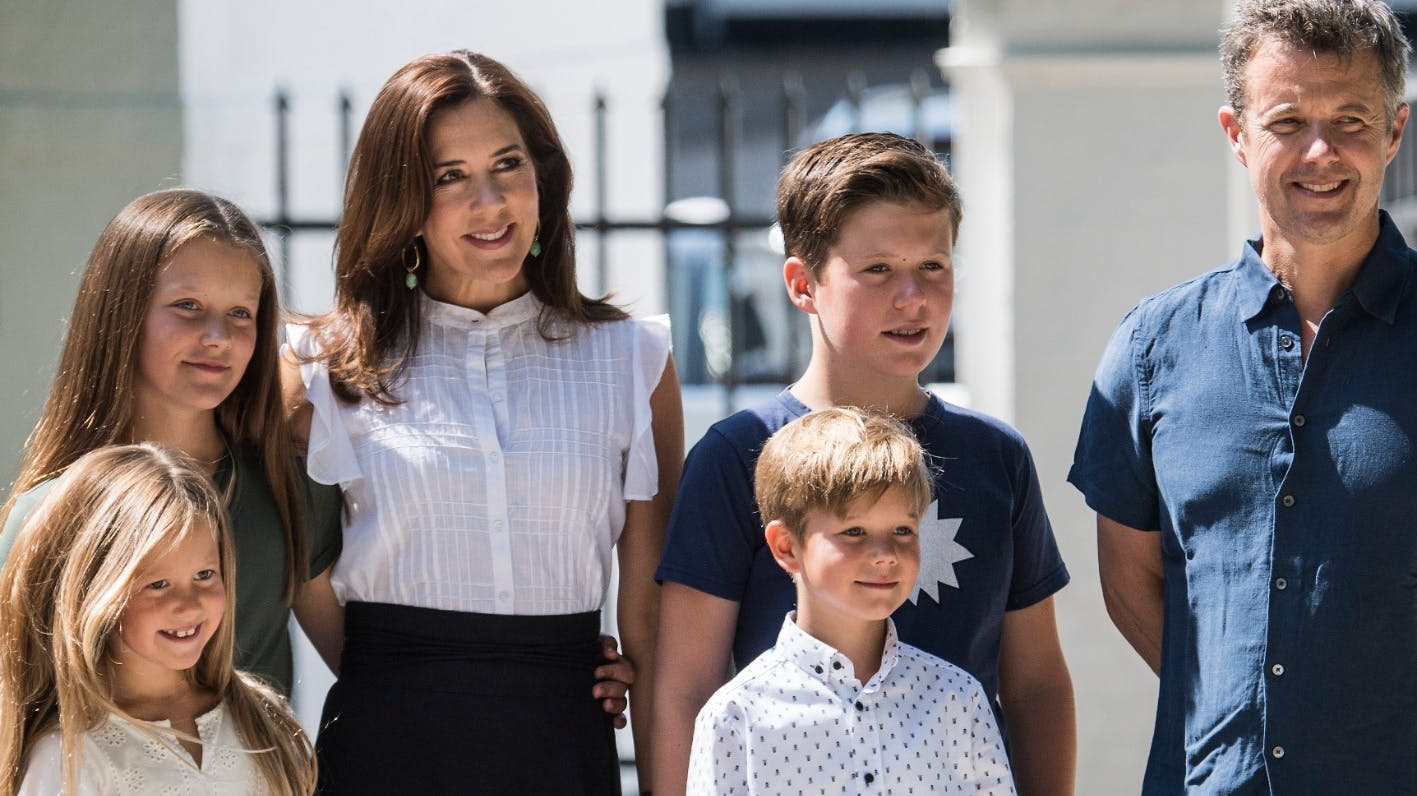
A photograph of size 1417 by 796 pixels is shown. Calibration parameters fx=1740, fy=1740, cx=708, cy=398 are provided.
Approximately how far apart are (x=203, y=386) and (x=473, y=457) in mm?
422

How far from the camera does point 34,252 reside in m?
4.93

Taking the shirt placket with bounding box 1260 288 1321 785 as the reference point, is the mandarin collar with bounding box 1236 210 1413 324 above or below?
above

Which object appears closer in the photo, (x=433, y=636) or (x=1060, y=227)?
(x=433, y=636)

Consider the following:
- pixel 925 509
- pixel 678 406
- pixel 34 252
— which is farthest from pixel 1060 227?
pixel 34 252

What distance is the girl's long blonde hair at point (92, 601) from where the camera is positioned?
92.0 inches

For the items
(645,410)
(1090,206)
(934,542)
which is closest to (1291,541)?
(934,542)

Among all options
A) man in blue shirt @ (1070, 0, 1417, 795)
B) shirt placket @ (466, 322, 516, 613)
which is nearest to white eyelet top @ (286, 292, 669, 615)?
shirt placket @ (466, 322, 516, 613)

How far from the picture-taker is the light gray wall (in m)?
4.93

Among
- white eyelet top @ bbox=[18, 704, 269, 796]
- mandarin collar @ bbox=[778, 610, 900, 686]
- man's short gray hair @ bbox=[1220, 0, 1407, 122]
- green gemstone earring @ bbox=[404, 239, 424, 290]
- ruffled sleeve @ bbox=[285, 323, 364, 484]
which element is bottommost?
white eyelet top @ bbox=[18, 704, 269, 796]

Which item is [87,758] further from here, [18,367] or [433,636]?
[18,367]

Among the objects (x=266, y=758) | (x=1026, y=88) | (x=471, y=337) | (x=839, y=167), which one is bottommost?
(x=266, y=758)

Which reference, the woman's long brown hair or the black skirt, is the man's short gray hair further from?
the black skirt

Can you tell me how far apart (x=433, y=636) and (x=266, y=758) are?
35 centimetres

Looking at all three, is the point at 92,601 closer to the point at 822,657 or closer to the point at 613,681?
the point at 613,681
